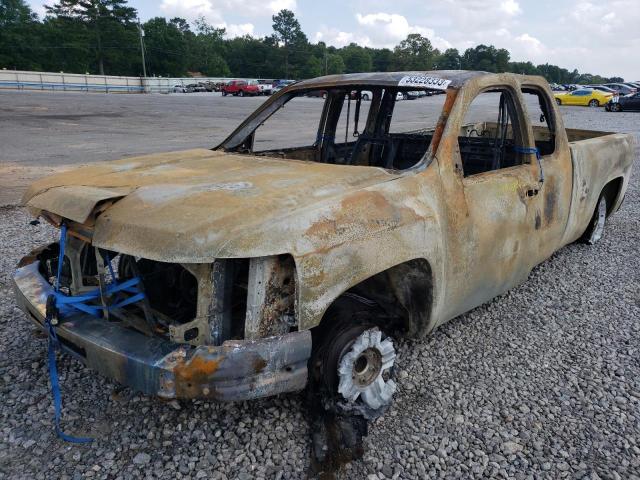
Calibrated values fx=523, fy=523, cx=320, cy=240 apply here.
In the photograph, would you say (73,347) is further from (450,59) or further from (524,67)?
(524,67)

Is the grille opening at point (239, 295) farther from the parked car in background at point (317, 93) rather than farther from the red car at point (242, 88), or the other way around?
the red car at point (242, 88)

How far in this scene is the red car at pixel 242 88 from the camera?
46.4 m

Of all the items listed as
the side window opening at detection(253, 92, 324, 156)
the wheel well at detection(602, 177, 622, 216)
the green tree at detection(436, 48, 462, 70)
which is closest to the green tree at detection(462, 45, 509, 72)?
the green tree at detection(436, 48, 462, 70)

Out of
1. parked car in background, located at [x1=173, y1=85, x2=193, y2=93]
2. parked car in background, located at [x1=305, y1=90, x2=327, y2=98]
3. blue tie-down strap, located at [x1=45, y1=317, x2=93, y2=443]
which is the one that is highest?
parked car in background, located at [x1=305, y1=90, x2=327, y2=98]

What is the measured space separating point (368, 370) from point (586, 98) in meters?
37.6

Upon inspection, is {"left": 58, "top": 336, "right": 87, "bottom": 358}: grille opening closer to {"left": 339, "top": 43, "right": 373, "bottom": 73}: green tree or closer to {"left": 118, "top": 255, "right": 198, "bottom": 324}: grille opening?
{"left": 118, "top": 255, "right": 198, "bottom": 324}: grille opening

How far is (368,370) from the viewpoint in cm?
279

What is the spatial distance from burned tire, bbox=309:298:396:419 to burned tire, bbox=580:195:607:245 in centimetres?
374

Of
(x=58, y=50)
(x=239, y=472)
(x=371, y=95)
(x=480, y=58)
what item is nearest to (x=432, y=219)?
(x=239, y=472)

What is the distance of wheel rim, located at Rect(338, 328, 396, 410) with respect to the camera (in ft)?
8.55

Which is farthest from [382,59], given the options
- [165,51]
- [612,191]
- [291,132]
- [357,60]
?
[612,191]

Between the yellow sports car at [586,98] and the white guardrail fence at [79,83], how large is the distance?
3947cm

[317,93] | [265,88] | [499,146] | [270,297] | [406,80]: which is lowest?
[265,88]

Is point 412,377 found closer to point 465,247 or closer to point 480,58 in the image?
point 465,247
